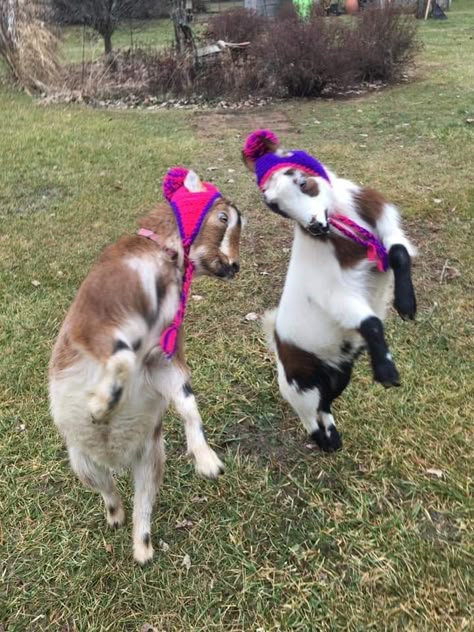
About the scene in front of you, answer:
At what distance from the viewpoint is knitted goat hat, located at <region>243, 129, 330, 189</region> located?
2107 millimetres

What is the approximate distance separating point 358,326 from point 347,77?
1042 centimetres

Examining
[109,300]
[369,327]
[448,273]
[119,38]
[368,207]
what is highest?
[368,207]

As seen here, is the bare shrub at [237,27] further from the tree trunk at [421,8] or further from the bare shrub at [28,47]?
the tree trunk at [421,8]

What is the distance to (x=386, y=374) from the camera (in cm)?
209

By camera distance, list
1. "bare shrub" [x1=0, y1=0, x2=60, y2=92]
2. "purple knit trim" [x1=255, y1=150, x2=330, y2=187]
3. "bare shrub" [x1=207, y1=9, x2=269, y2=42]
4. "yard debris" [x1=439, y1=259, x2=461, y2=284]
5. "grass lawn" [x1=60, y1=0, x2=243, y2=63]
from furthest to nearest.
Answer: "grass lawn" [x1=60, y1=0, x2=243, y2=63]
"bare shrub" [x1=207, y1=9, x2=269, y2=42]
"bare shrub" [x1=0, y1=0, x2=60, y2=92]
"yard debris" [x1=439, y1=259, x2=461, y2=284]
"purple knit trim" [x1=255, y1=150, x2=330, y2=187]

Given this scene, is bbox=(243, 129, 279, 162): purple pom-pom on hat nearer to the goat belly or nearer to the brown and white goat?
the brown and white goat

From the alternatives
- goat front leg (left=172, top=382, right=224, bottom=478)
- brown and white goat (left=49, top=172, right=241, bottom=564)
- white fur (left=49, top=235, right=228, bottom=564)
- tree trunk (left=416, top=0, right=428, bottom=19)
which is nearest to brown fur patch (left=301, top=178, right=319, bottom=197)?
brown and white goat (left=49, top=172, right=241, bottom=564)

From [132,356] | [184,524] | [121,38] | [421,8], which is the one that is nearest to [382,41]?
[121,38]

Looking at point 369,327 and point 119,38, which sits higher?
point 369,327

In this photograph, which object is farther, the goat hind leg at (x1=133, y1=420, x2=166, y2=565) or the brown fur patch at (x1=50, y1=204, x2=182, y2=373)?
the goat hind leg at (x1=133, y1=420, x2=166, y2=565)

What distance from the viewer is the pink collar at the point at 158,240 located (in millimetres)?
2127

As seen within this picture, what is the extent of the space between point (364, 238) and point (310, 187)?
30 centimetres

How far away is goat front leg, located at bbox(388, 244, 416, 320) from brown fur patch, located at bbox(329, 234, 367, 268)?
11 cm

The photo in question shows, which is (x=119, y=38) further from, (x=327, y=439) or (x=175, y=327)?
(x=175, y=327)
